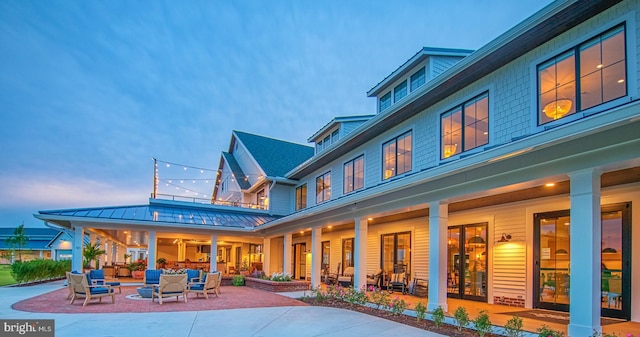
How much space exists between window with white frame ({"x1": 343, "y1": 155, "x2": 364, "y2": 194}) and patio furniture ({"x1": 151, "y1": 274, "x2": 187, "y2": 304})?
664cm

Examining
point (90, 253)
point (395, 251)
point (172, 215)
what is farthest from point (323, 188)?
point (90, 253)

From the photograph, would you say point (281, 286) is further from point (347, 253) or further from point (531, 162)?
point (531, 162)

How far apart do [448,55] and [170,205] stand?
1595cm

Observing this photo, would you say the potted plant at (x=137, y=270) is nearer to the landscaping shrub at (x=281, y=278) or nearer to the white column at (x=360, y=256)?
the landscaping shrub at (x=281, y=278)

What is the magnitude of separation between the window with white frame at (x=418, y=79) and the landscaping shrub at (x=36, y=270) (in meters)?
16.0

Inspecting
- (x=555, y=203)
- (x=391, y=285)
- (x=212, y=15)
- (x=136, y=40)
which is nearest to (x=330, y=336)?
(x=555, y=203)

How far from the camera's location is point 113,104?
27047 millimetres

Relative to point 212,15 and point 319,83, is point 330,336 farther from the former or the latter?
point 319,83

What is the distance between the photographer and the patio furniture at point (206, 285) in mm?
12711

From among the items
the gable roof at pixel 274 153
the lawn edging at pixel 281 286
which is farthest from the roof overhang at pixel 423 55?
the gable roof at pixel 274 153

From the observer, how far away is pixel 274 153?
82.8ft

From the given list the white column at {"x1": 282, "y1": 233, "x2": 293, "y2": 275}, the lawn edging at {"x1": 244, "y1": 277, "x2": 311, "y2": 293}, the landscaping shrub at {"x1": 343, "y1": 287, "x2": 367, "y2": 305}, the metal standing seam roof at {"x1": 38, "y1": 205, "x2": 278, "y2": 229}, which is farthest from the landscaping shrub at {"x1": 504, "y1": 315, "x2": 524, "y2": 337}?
the metal standing seam roof at {"x1": 38, "y1": 205, "x2": 278, "y2": 229}

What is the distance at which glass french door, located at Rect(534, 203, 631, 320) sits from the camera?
8.01 m

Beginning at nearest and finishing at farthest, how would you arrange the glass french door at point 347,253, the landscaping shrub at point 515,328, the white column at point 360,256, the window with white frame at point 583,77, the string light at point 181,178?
1. the landscaping shrub at point 515,328
2. the window with white frame at point 583,77
3. the white column at point 360,256
4. the glass french door at point 347,253
5. the string light at point 181,178
